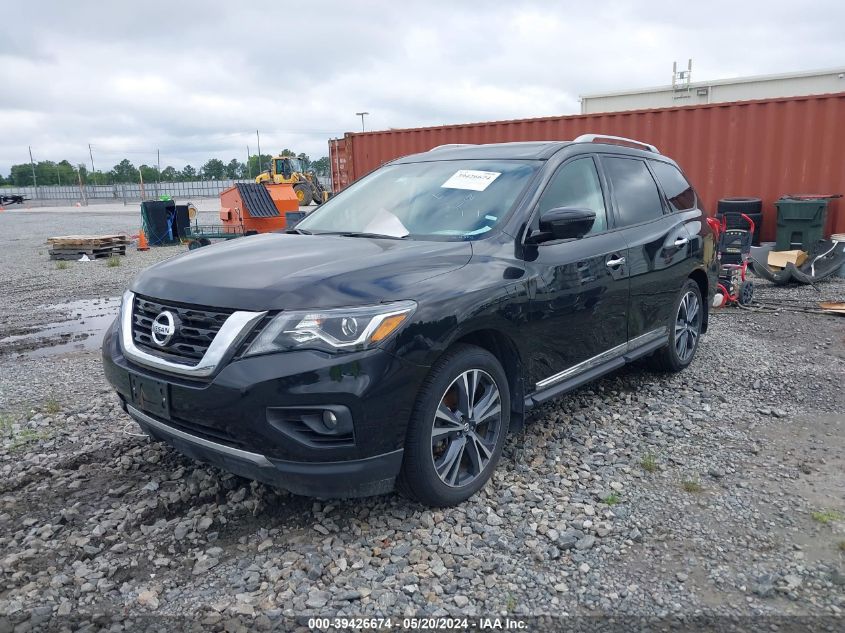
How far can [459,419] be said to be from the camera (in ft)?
10.4

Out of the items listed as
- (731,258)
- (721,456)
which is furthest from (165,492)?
(731,258)

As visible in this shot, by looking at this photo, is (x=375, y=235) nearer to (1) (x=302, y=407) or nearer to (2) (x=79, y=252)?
(1) (x=302, y=407)

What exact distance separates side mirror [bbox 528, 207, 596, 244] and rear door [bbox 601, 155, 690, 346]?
0.94m

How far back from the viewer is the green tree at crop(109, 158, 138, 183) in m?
87.8

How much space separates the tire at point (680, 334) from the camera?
5124mm

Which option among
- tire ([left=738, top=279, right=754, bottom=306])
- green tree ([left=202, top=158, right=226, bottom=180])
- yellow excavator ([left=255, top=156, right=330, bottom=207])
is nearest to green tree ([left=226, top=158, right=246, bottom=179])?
green tree ([left=202, top=158, right=226, bottom=180])

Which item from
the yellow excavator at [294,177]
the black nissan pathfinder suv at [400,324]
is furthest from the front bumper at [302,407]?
the yellow excavator at [294,177]

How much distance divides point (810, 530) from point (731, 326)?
4417mm

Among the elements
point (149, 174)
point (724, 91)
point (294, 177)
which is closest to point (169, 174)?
point (149, 174)

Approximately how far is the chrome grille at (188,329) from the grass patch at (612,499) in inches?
81.6

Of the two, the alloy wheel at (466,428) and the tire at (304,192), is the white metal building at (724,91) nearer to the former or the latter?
the tire at (304,192)

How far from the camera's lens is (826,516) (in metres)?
3.18

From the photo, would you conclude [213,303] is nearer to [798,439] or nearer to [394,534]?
[394,534]

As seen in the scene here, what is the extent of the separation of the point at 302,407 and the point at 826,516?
256cm
